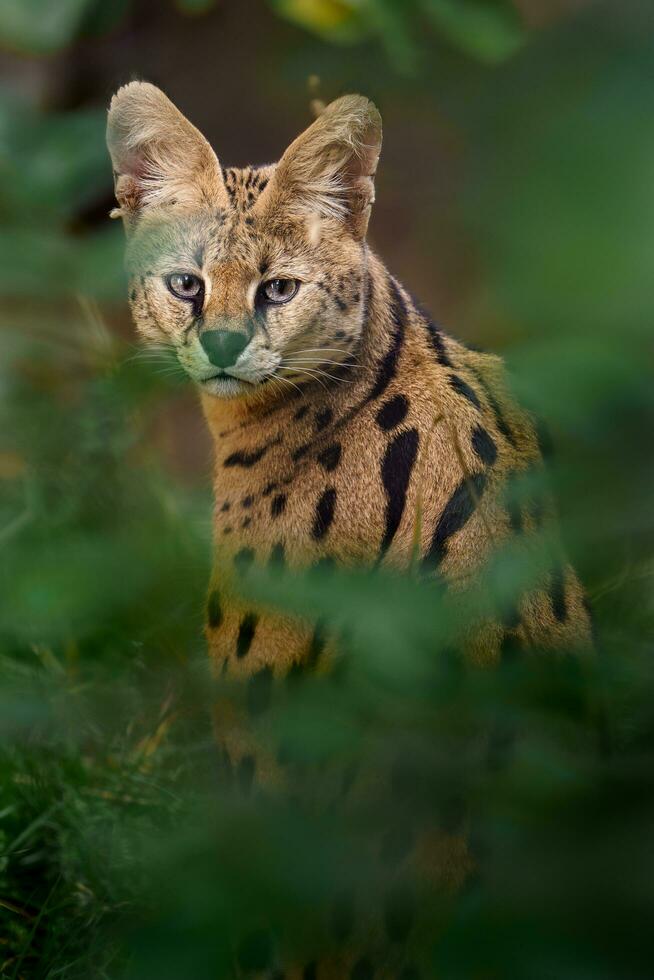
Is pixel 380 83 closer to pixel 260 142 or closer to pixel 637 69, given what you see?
pixel 637 69

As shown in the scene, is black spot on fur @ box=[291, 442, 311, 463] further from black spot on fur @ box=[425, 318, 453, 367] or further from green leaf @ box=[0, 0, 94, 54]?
green leaf @ box=[0, 0, 94, 54]

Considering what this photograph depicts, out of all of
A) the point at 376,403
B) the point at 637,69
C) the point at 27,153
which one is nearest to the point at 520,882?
the point at 637,69

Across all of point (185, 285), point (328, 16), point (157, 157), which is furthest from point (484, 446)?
point (328, 16)

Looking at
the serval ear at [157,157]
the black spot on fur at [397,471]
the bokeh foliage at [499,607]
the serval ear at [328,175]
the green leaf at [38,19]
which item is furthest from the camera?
the black spot on fur at [397,471]

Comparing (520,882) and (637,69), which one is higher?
(637,69)

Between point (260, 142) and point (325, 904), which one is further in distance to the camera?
point (260, 142)

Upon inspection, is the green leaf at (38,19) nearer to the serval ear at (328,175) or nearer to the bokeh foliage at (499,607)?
the bokeh foliage at (499,607)

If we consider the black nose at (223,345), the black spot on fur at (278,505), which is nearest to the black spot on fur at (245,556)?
the black spot on fur at (278,505)
